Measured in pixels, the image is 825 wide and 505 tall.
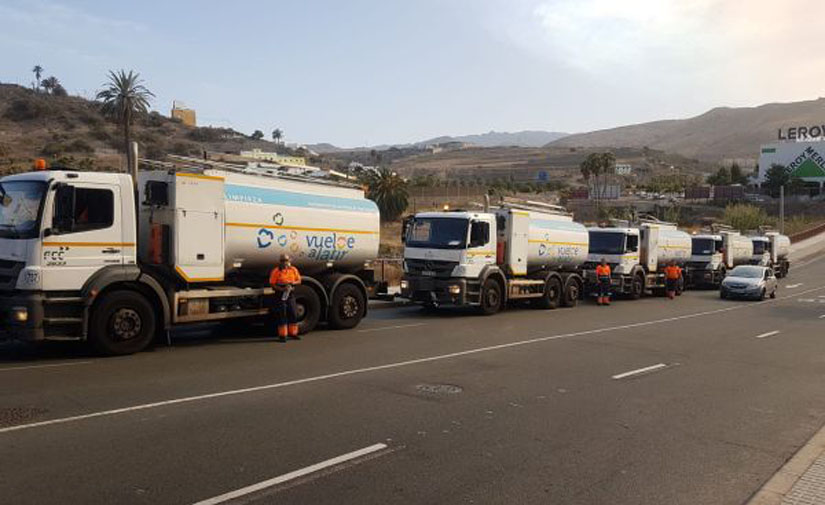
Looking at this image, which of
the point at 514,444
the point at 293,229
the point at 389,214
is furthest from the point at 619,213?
the point at 514,444

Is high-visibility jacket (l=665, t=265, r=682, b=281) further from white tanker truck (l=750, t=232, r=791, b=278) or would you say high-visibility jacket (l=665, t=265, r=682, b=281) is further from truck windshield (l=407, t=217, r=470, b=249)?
white tanker truck (l=750, t=232, r=791, b=278)

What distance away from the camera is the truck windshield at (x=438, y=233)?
61.5 feet

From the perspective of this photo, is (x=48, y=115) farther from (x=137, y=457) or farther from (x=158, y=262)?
(x=137, y=457)

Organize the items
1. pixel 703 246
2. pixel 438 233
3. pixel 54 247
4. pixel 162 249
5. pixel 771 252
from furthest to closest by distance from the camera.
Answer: pixel 771 252
pixel 703 246
pixel 438 233
pixel 162 249
pixel 54 247

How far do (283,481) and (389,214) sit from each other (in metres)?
59.7

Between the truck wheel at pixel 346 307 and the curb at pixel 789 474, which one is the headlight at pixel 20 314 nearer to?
the truck wheel at pixel 346 307

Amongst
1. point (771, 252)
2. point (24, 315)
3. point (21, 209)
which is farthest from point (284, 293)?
point (771, 252)

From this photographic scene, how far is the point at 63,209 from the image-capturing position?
10672 millimetres

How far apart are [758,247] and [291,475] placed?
4551 cm

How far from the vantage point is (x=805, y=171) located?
393 feet

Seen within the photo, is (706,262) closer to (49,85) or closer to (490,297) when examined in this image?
(490,297)

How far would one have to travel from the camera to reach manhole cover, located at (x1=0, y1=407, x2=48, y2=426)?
7022mm

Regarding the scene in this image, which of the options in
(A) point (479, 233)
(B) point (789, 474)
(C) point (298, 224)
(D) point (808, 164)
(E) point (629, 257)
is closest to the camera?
(B) point (789, 474)

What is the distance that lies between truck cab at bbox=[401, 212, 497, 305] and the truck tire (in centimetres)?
338
